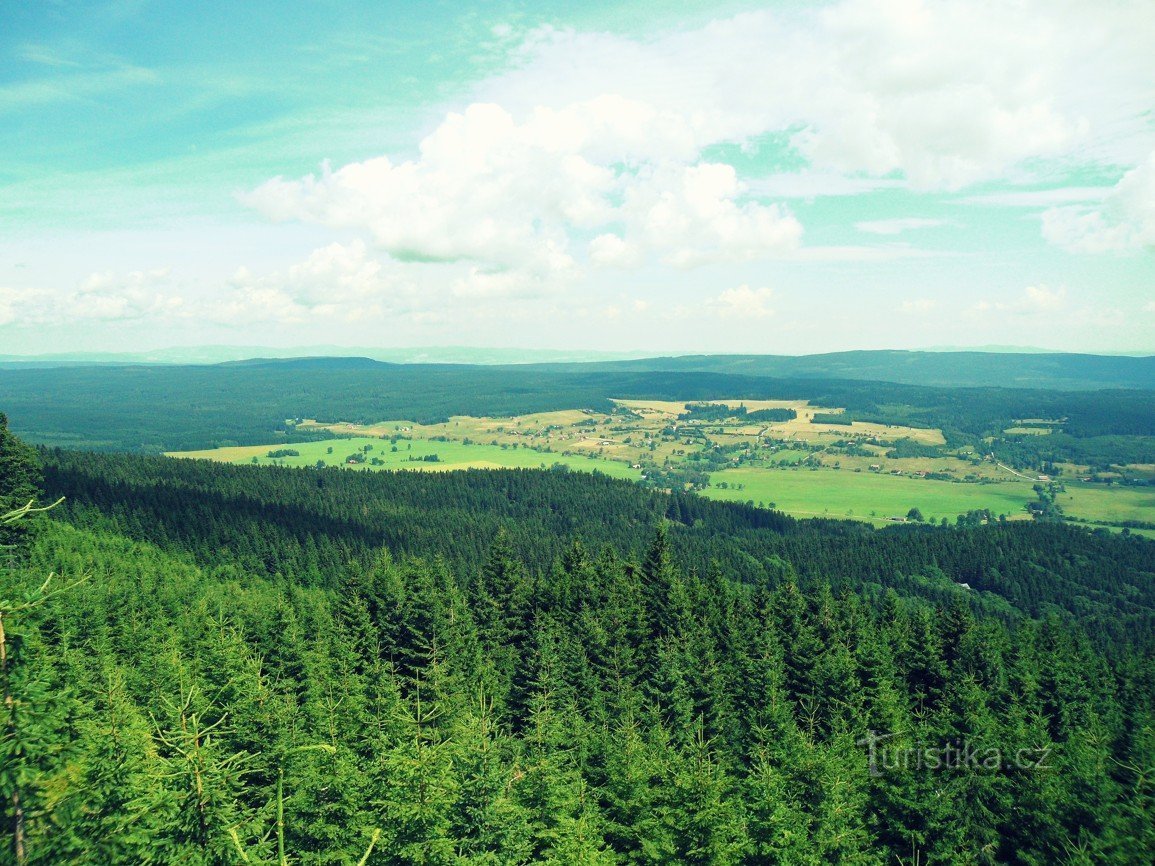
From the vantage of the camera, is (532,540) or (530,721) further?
(532,540)

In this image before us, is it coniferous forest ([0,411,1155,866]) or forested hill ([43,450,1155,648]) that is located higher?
coniferous forest ([0,411,1155,866])

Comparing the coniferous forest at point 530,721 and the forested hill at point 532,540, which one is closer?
the coniferous forest at point 530,721

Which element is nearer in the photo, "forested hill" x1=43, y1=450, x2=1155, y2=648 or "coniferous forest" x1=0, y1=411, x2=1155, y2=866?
"coniferous forest" x1=0, y1=411, x2=1155, y2=866

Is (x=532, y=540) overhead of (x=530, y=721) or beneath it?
beneath

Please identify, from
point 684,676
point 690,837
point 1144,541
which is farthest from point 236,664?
point 1144,541

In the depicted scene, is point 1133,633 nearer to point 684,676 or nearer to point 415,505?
point 684,676

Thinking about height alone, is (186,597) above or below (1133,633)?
above

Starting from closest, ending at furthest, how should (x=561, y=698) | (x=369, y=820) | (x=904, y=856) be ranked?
(x=369, y=820) → (x=904, y=856) → (x=561, y=698)

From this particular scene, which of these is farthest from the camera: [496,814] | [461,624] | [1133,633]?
[1133,633]
